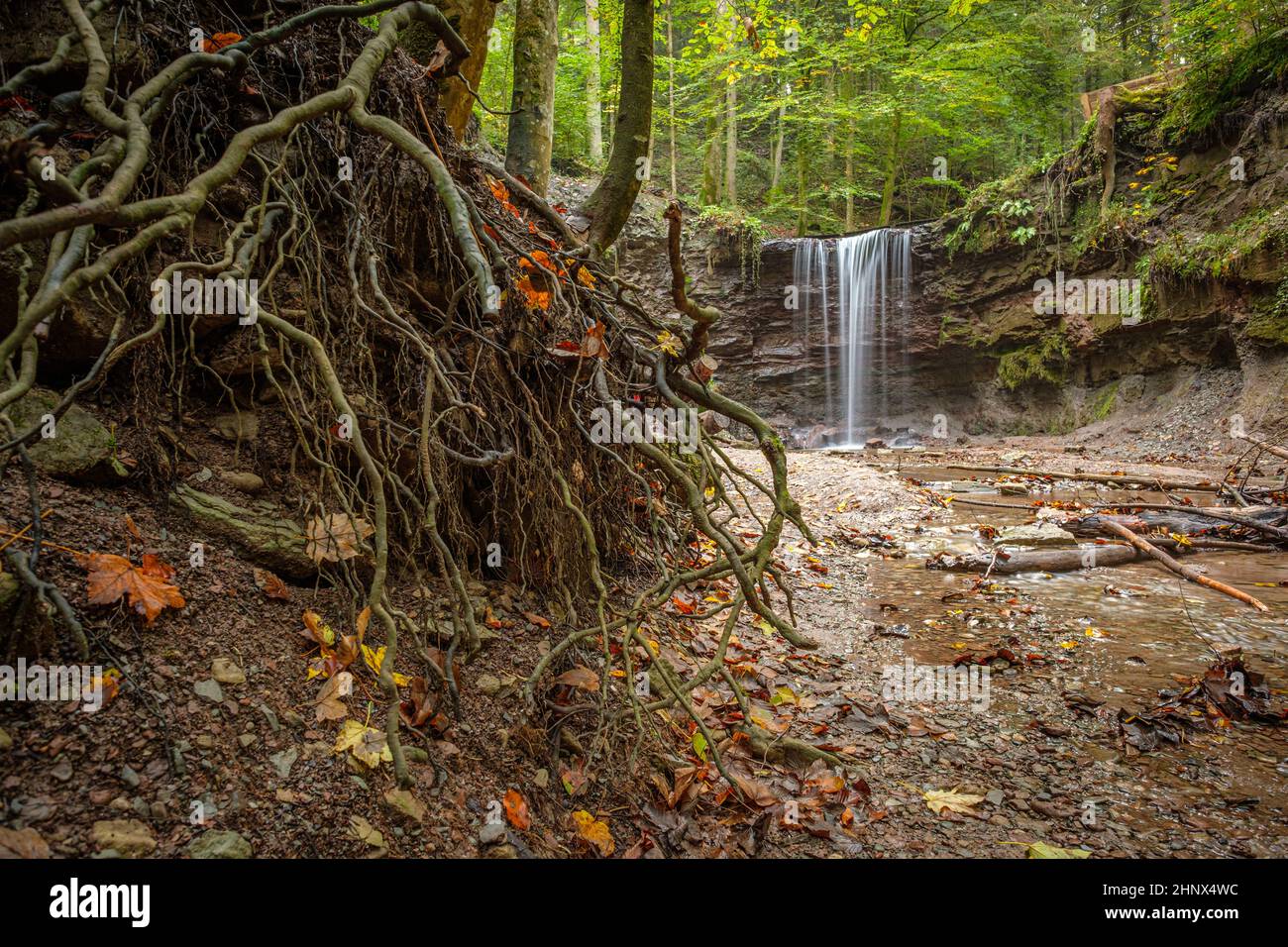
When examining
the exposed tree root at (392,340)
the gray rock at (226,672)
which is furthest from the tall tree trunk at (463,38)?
the gray rock at (226,672)

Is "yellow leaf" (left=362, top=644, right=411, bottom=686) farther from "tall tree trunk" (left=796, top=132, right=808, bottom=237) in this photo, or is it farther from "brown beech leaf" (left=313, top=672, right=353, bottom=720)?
"tall tree trunk" (left=796, top=132, right=808, bottom=237)

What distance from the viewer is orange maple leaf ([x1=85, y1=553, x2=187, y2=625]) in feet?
5.24

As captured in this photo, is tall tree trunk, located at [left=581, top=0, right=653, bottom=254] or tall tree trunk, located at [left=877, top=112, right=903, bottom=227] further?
tall tree trunk, located at [left=877, top=112, right=903, bottom=227]

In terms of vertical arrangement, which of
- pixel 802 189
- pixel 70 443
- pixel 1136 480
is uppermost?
pixel 802 189

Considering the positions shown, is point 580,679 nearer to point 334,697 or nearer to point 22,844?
point 334,697

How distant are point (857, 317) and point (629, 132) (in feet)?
47.7

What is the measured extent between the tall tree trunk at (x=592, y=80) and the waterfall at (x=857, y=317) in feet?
19.6

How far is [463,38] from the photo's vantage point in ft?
11.7

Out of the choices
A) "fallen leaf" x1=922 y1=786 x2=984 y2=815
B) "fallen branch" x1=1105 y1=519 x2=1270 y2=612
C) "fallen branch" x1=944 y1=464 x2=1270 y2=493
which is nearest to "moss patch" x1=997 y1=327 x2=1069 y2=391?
"fallen branch" x1=944 y1=464 x2=1270 y2=493

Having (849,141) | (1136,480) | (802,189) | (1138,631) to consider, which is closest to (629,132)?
(1138,631)

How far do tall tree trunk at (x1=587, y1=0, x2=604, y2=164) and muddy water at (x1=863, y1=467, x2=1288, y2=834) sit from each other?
13.4m

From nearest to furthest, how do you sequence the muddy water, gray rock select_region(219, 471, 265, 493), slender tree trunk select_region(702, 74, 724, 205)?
gray rock select_region(219, 471, 265, 493) → the muddy water → slender tree trunk select_region(702, 74, 724, 205)

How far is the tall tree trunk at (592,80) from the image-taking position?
13.8 m
